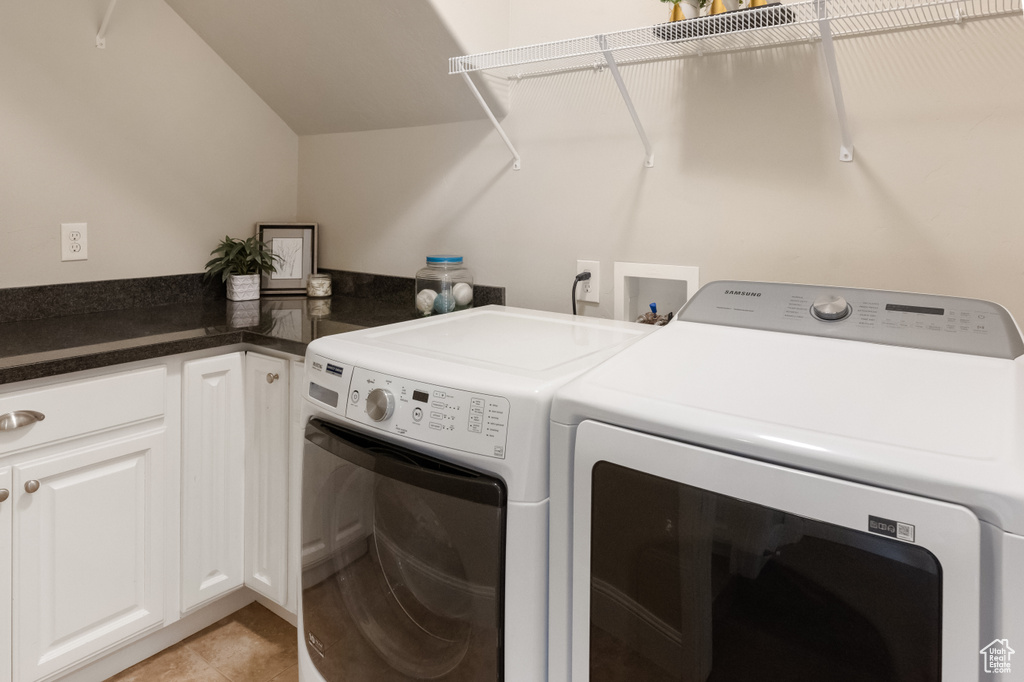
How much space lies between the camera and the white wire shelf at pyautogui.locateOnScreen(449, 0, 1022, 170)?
1.29m

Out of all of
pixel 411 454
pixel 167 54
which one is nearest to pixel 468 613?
pixel 411 454

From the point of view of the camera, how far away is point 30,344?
1.55 metres

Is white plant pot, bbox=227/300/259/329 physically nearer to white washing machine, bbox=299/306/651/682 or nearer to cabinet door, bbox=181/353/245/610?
cabinet door, bbox=181/353/245/610

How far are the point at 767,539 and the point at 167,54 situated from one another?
2298 millimetres

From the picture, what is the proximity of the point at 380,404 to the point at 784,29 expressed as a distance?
44.8 inches

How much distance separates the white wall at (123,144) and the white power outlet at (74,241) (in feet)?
0.06

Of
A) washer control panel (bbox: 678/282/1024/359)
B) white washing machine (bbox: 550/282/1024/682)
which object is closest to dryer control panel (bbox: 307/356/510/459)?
white washing machine (bbox: 550/282/1024/682)

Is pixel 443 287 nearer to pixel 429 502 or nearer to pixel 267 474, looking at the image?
pixel 267 474

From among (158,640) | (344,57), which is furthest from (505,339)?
(158,640)

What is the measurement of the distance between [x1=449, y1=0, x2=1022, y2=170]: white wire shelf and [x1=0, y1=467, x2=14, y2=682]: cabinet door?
141 centimetres

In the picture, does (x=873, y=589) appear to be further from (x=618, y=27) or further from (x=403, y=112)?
(x=403, y=112)

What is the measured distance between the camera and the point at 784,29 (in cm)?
141

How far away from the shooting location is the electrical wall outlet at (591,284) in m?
1.84

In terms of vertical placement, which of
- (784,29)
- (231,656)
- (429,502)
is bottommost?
(231,656)
